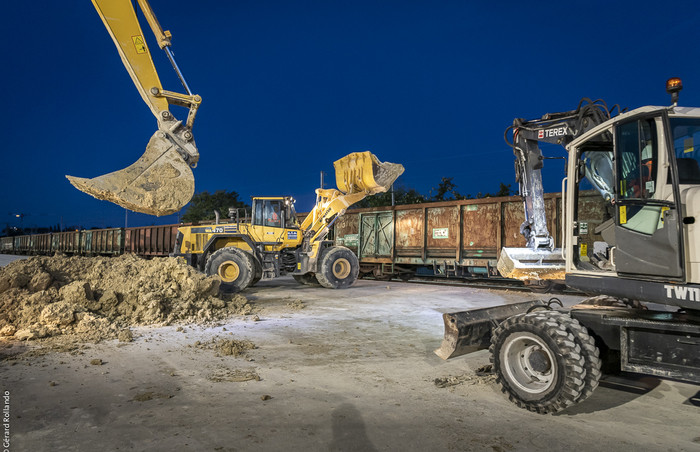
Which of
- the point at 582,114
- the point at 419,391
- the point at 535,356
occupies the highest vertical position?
the point at 582,114

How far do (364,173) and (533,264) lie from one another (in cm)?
844

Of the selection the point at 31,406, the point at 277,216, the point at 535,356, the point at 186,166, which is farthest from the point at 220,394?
the point at 277,216

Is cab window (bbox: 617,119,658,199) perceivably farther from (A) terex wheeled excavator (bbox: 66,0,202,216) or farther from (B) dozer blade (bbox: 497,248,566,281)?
(A) terex wheeled excavator (bbox: 66,0,202,216)

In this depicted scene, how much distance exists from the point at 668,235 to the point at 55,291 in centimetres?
863

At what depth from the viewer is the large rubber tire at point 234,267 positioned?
11.7 meters

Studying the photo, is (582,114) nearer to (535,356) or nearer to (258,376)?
(535,356)

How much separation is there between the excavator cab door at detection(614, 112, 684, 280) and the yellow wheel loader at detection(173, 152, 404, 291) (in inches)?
376

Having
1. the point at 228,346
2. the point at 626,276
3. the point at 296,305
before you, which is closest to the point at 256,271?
the point at 296,305

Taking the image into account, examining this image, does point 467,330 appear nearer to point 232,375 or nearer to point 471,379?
point 471,379

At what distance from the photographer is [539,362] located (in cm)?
379

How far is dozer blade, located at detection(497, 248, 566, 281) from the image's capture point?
491 cm

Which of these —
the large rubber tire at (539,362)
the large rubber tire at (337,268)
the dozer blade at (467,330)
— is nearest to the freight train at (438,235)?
the large rubber tire at (337,268)

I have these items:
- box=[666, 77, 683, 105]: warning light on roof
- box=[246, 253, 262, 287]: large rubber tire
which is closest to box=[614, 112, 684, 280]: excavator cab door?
box=[666, 77, 683, 105]: warning light on roof

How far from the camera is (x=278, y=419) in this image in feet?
11.5
